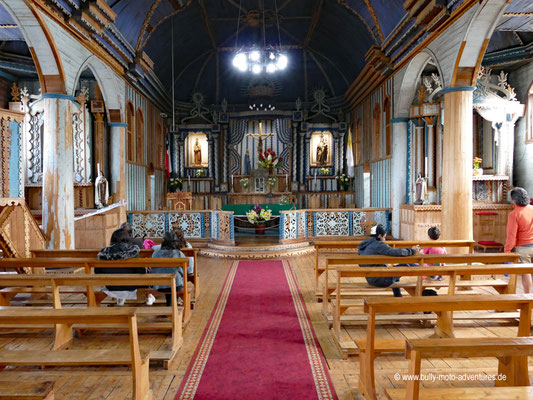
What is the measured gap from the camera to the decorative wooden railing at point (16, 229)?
530 cm

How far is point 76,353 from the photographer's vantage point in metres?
2.48

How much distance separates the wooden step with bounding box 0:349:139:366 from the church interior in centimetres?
2

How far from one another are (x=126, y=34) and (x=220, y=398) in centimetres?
911

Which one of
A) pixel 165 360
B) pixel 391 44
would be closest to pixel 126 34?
pixel 391 44

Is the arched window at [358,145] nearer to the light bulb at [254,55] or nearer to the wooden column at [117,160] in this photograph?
the light bulb at [254,55]

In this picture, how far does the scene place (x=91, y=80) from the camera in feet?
35.4

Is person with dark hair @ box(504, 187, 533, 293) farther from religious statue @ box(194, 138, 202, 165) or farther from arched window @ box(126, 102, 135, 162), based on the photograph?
religious statue @ box(194, 138, 202, 165)

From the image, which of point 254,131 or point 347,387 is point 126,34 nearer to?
point 254,131

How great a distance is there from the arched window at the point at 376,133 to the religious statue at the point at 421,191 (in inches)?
108

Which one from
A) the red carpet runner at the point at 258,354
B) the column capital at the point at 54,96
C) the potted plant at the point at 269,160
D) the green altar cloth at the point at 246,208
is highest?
the column capital at the point at 54,96

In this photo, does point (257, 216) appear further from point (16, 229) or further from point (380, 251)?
point (380, 251)

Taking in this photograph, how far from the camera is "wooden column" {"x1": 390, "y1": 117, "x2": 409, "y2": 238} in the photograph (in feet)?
32.8

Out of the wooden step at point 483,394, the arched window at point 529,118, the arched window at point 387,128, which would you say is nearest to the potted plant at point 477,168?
the arched window at point 529,118

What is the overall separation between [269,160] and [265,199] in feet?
5.74
